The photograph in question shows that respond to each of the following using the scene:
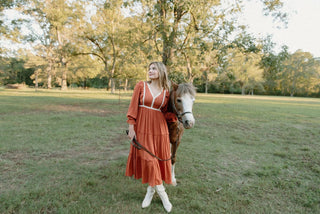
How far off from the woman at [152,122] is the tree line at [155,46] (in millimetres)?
1697

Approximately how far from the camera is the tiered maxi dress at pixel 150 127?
2438 mm

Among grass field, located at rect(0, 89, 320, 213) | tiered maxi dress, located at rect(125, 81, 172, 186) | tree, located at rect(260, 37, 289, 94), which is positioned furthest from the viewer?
tree, located at rect(260, 37, 289, 94)

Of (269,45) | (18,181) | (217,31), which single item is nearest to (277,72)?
(269,45)

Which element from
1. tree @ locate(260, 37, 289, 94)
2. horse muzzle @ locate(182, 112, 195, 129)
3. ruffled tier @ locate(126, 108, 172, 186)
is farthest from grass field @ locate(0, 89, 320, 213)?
tree @ locate(260, 37, 289, 94)

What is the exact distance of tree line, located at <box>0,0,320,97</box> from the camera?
336 inches

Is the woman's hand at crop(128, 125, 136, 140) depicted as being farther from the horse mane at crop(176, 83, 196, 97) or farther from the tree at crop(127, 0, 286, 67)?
the tree at crop(127, 0, 286, 67)

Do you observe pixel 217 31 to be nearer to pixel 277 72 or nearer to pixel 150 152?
pixel 277 72

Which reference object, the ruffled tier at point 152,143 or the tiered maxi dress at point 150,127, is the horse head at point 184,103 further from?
the ruffled tier at point 152,143

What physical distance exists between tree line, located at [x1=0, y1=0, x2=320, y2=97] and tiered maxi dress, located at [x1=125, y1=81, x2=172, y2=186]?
1.76 m

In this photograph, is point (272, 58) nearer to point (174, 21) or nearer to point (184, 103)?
point (174, 21)

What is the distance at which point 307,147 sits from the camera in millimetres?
5699

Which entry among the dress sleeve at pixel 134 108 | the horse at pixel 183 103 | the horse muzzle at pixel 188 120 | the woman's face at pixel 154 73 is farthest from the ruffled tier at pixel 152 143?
the woman's face at pixel 154 73

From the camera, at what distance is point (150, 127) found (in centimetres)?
248

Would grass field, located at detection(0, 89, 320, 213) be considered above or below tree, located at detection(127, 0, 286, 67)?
below
